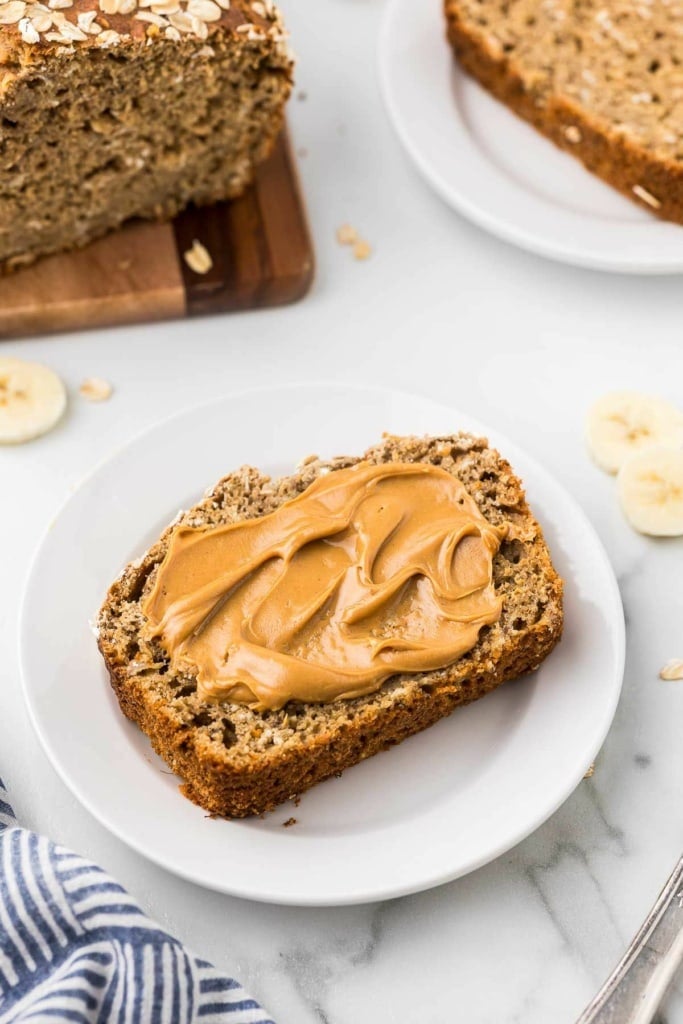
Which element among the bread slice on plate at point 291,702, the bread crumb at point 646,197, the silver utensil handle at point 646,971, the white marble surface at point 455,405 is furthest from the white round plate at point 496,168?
the silver utensil handle at point 646,971

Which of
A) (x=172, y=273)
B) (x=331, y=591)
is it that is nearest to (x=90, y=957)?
(x=331, y=591)

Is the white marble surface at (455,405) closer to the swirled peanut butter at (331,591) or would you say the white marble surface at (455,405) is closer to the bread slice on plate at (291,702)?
the bread slice on plate at (291,702)

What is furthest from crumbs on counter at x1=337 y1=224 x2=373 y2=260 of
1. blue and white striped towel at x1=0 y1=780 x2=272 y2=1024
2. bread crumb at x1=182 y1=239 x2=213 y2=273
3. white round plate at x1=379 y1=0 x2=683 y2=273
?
blue and white striped towel at x1=0 y1=780 x2=272 y2=1024

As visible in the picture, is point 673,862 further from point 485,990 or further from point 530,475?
point 530,475

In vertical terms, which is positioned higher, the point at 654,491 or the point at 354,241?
the point at 354,241

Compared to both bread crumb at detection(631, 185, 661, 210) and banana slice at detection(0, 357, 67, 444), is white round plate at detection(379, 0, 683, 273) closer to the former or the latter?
bread crumb at detection(631, 185, 661, 210)

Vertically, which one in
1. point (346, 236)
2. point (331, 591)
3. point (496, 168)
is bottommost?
point (331, 591)

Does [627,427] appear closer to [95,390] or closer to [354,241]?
[354,241]

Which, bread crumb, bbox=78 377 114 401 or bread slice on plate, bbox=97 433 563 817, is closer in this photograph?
bread slice on plate, bbox=97 433 563 817
